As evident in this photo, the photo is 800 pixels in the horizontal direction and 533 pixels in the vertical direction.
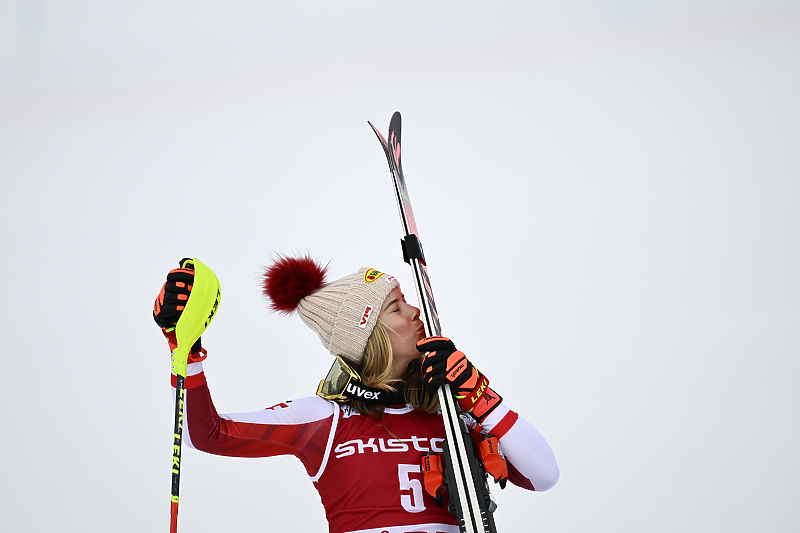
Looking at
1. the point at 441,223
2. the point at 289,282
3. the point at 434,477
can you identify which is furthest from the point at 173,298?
the point at 441,223

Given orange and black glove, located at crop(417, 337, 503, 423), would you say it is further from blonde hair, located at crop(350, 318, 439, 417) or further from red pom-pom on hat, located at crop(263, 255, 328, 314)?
red pom-pom on hat, located at crop(263, 255, 328, 314)

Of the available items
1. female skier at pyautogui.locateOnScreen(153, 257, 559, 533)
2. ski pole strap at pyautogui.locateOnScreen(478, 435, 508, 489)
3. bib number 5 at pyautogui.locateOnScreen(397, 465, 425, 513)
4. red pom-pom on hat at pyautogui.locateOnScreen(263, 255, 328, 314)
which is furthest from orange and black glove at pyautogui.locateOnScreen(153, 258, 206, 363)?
ski pole strap at pyautogui.locateOnScreen(478, 435, 508, 489)

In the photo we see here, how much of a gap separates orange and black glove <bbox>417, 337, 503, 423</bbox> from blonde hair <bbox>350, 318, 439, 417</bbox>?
110mm

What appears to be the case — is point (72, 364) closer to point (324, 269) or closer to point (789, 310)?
point (324, 269)

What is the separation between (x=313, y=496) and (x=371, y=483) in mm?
1252

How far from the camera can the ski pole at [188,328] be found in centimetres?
126

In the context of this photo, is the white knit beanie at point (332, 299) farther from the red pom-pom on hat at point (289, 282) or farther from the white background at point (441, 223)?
the white background at point (441, 223)

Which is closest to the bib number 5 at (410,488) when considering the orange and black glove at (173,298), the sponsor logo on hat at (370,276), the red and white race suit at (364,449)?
the red and white race suit at (364,449)

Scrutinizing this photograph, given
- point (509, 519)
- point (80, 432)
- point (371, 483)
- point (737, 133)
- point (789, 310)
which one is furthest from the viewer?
point (737, 133)

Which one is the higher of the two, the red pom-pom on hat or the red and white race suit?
the red pom-pom on hat

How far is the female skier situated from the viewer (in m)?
1.39

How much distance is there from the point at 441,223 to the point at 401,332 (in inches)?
57.9

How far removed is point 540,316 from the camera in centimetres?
289

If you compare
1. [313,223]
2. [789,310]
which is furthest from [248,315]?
[789,310]
